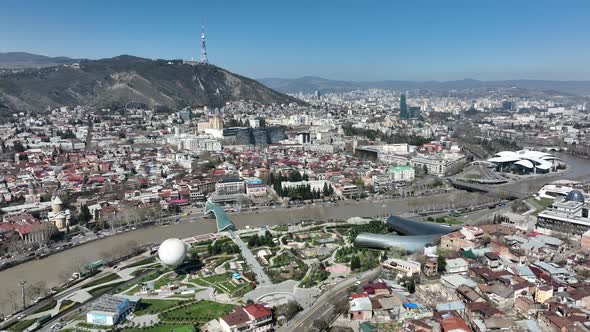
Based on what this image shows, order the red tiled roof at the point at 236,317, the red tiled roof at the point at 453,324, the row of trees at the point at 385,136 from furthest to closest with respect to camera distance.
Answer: the row of trees at the point at 385,136 → the red tiled roof at the point at 236,317 → the red tiled roof at the point at 453,324

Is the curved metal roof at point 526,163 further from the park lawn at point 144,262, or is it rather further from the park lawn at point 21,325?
the park lawn at point 21,325

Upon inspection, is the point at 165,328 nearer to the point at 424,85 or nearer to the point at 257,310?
the point at 257,310

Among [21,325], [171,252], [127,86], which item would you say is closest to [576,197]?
[171,252]

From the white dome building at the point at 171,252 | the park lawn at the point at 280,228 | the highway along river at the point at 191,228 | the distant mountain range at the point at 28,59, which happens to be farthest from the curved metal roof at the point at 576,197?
the distant mountain range at the point at 28,59

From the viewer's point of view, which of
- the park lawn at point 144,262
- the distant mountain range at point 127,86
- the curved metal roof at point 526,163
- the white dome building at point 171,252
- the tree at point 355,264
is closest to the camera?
the white dome building at point 171,252

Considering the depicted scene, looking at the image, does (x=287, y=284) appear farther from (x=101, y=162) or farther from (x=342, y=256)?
(x=101, y=162)

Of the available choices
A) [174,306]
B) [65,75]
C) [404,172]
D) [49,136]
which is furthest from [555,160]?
[65,75]

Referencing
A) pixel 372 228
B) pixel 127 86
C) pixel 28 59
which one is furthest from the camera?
pixel 28 59
